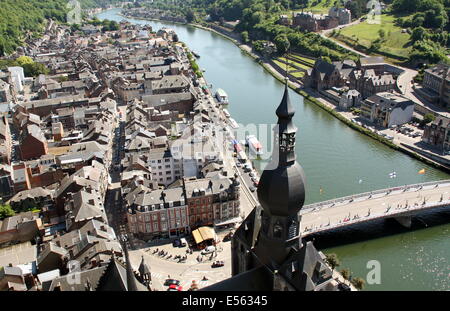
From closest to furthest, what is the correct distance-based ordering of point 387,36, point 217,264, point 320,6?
1. point 217,264
2. point 387,36
3. point 320,6

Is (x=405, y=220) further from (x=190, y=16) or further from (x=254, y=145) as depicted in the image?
(x=190, y=16)

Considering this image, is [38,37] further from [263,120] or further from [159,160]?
[159,160]

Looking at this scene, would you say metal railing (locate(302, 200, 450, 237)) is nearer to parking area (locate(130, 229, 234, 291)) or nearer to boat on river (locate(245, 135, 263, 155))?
parking area (locate(130, 229, 234, 291))

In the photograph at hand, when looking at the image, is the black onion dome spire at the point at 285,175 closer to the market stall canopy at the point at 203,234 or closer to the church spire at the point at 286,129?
the church spire at the point at 286,129

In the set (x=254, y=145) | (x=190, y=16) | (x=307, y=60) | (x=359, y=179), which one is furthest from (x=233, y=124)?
(x=190, y=16)

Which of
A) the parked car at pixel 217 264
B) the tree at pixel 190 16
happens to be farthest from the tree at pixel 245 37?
the parked car at pixel 217 264
